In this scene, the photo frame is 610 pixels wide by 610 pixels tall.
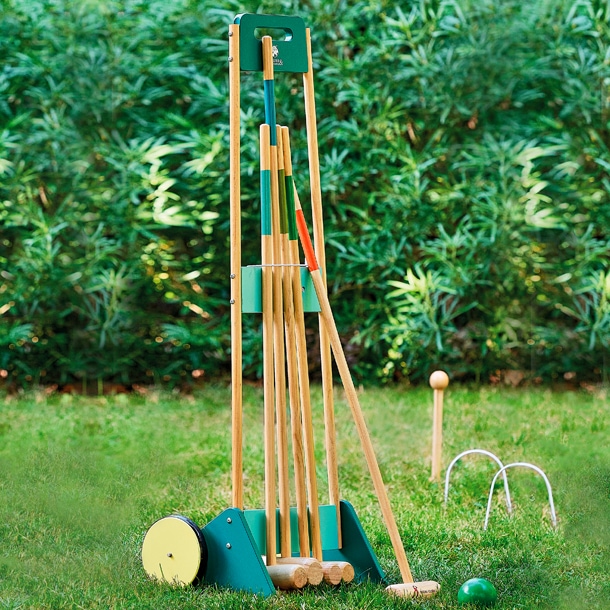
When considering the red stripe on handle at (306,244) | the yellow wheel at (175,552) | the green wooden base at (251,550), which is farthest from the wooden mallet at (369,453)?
the yellow wheel at (175,552)

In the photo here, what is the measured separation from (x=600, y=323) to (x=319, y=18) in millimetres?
2269

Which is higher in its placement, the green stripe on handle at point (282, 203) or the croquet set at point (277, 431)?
the green stripe on handle at point (282, 203)

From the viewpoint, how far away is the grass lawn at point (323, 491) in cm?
271

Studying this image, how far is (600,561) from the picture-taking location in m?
2.98

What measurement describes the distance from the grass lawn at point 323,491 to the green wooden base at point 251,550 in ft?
0.20

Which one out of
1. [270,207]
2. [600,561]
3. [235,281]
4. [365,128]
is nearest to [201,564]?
[235,281]

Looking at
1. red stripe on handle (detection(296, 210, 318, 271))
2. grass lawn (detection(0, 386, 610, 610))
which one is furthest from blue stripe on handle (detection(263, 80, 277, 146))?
grass lawn (detection(0, 386, 610, 610))

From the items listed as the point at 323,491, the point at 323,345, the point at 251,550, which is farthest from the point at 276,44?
the point at 323,491

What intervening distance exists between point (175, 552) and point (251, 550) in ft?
0.76

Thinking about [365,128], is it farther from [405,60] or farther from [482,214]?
[482,214]

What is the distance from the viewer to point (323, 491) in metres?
3.83

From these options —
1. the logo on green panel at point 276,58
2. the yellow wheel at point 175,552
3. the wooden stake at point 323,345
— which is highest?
the logo on green panel at point 276,58

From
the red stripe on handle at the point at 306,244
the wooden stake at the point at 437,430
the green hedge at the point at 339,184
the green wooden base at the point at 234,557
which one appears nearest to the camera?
the green wooden base at the point at 234,557

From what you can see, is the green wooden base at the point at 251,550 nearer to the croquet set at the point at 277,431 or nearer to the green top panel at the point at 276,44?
the croquet set at the point at 277,431
